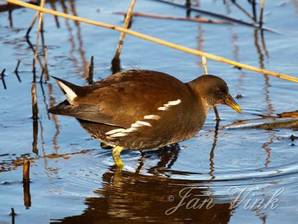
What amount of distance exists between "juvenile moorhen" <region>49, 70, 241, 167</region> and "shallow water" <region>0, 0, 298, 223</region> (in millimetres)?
218

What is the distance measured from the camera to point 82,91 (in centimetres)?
661

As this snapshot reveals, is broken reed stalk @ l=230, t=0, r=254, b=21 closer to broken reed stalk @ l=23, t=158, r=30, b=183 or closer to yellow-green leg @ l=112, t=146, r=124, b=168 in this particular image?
yellow-green leg @ l=112, t=146, r=124, b=168

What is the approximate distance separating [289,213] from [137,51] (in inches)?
162

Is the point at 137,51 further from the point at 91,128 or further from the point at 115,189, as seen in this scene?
the point at 115,189

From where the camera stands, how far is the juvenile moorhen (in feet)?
21.4

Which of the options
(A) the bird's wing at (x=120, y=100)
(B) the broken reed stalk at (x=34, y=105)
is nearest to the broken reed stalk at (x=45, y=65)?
(B) the broken reed stalk at (x=34, y=105)

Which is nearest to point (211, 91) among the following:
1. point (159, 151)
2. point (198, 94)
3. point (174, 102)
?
point (198, 94)

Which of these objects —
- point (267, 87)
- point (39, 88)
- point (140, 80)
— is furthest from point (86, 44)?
point (140, 80)

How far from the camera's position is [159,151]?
710 centimetres

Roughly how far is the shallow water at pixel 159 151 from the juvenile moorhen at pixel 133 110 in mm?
218

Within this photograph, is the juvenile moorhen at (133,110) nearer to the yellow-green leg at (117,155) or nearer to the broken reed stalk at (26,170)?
the yellow-green leg at (117,155)

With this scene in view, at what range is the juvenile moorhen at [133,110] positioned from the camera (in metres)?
6.53

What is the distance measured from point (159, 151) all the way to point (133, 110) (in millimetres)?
649

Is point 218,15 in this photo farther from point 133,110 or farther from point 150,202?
point 150,202
